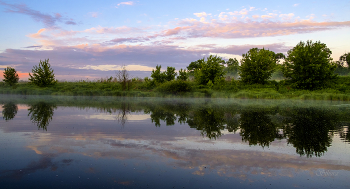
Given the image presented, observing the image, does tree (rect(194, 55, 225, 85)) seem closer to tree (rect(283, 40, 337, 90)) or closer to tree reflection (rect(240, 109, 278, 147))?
tree (rect(283, 40, 337, 90))

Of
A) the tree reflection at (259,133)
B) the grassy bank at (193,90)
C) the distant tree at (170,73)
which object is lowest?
the tree reflection at (259,133)

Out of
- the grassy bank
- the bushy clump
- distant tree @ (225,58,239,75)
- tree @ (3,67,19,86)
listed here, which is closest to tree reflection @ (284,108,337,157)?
the grassy bank

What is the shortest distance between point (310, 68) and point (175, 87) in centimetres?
2131

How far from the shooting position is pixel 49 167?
5180 millimetres

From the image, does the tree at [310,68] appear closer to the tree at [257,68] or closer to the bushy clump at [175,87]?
the tree at [257,68]

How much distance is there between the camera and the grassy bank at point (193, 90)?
36.1 metres

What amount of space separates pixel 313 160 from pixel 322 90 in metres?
36.5

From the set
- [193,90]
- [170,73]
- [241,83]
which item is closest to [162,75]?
[170,73]

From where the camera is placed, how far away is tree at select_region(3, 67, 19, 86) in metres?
48.0

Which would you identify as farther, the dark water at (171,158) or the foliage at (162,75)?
the foliage at (162,75)

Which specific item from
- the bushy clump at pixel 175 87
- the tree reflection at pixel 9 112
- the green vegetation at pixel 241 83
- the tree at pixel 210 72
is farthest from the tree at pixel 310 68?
the tree reflection at pixel 9 112

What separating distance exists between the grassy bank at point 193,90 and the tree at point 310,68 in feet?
4.93

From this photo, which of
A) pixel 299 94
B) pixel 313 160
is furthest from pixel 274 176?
→ pixel 299 94

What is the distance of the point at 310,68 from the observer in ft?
129
